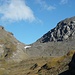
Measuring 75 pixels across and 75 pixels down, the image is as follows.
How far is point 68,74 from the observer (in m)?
78.9

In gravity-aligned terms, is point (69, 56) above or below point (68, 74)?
above

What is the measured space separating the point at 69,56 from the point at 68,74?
2884 centimetres

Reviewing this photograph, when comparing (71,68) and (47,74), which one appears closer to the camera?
(71,68)

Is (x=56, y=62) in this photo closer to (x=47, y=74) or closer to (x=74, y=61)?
(x=47, y=74)

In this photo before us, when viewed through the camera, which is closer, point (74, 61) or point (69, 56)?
point (74, 61)

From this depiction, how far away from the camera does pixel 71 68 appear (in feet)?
256

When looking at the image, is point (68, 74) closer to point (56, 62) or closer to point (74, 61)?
point (74, 61)

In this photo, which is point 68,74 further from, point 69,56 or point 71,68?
point 69,56

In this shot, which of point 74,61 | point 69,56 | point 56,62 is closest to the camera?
point 74,61

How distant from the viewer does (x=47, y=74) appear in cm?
11256

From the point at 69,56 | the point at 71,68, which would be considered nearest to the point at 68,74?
the point at 71,68

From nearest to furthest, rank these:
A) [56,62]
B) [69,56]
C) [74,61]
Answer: [74,61]
[69,56]
[56,62]

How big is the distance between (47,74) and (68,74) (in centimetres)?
3452

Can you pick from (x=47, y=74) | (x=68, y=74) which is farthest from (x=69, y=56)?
(x=68, y=74)
